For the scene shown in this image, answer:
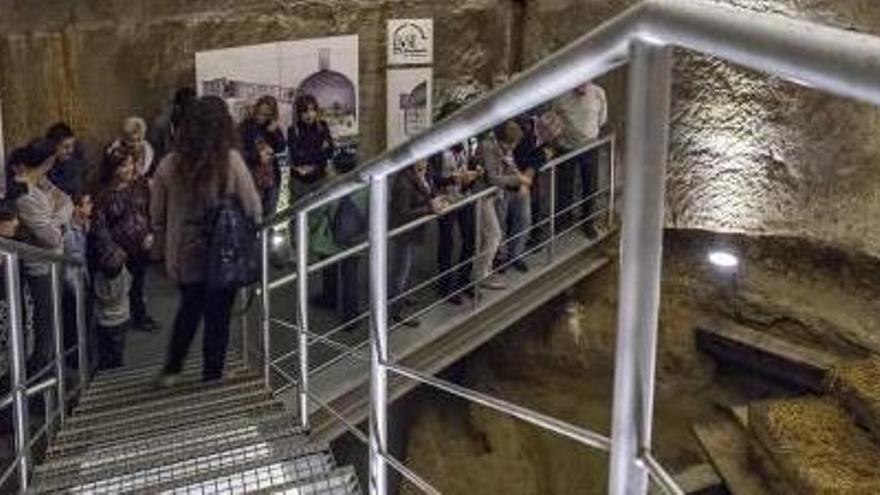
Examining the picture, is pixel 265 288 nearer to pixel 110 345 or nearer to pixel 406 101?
pixel 110 345

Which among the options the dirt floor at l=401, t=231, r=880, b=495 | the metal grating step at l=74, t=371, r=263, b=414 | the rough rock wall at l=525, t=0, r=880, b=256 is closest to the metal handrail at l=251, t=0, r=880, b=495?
the metal grating step at l=74, t=371, r=263, b=414

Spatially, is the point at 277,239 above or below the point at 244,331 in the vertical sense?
above

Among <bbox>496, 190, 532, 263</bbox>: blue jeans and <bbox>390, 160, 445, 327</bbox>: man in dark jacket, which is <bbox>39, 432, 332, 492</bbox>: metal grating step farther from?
<bbox>496, 190, 532, 263</bbox>: blue jeans

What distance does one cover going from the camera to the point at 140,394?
15.5 ft

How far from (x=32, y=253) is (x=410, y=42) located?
3.80m

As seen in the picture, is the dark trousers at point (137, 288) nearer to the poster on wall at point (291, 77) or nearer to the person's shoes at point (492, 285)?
the poster on wall at point (291, 77)

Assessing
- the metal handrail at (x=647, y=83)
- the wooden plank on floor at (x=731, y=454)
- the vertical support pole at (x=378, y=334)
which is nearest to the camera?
the metal handrail at (x=647, y=83)

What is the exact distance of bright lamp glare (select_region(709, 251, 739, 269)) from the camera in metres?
8.31

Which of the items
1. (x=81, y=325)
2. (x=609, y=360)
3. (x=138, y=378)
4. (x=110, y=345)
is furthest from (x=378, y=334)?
(x=609, y=360)

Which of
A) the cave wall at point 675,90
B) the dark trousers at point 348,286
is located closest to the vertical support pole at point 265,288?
the dark trousers at point 348,286

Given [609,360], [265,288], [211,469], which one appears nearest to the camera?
[211,469]

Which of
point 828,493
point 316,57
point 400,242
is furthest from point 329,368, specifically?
point 828,493

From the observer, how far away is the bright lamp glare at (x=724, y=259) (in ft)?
27.3

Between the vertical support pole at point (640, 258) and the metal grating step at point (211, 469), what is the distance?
1.68m
